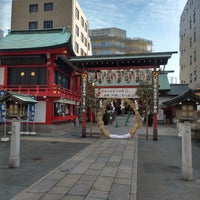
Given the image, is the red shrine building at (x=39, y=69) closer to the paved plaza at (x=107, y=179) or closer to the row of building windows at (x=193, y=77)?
the paved plaza at (x=107, y=179)

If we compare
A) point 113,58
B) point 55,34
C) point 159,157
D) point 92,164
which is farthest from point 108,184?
point 55,34

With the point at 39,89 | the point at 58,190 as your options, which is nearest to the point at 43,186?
the point at 58,190

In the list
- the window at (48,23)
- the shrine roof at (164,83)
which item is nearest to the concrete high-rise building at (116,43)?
the window at (48,23)

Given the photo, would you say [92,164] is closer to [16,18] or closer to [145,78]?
[145,78]

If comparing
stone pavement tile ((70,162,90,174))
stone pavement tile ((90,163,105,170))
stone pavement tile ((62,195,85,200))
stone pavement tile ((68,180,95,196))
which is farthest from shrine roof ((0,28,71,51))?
stone pavement tile ((62,195,85,200))

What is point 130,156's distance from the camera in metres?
11.0

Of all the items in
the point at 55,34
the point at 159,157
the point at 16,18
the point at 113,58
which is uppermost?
the point at 16,18

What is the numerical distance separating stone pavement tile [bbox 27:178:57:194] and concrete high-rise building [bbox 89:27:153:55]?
267 feet

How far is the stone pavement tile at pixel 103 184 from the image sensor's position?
639 centimetres

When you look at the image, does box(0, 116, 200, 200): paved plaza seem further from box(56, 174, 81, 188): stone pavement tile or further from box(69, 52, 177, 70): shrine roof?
box(69, 52, 177, 70): shrine roof

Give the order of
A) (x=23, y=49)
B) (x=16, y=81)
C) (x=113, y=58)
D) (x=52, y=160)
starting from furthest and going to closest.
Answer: (x=16, y=81) < (x=23, y=49) < (x=113, y=58) < (x=52, y=160)

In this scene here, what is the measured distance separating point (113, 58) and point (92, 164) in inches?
402

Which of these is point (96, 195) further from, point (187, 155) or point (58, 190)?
point (187, 155)

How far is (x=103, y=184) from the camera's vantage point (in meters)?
6.76
